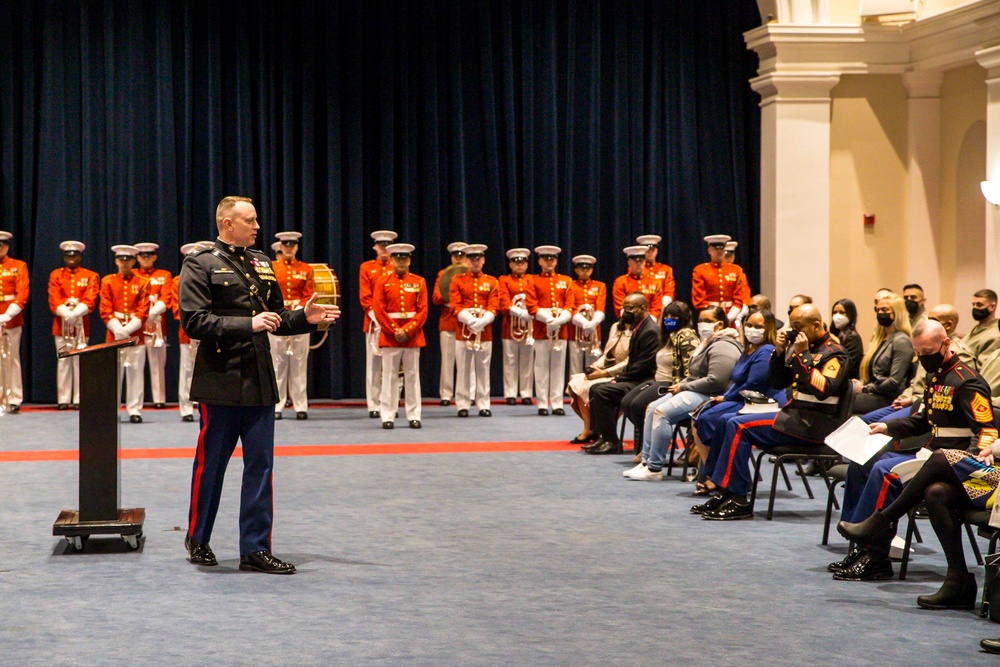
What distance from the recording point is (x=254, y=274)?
18.9 ft

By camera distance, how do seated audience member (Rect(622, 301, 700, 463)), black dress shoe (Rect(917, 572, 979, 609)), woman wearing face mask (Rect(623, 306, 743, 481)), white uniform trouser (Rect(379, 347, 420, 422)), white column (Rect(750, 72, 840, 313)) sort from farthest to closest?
1. white column (Rect(750, 72, 840, 313))
2. white uniform trouser (Rect(379, 347, 420, 422))
3. seated audience member (Rect(622, 301, 700, 463))
4. woman wearing face mask (Rect(623, 306, 743, 481))
5. black dress shoe (Rect(917, 572, 979, 609))

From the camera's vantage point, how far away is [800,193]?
1279cm

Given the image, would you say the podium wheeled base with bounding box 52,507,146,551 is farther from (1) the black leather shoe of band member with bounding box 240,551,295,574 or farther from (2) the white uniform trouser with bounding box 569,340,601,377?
(2) the white uniform trouser with bounding box 569,340,601,377

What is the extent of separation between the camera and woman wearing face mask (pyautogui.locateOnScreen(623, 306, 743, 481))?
8.06 m

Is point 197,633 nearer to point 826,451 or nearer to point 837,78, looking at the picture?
point 826,451

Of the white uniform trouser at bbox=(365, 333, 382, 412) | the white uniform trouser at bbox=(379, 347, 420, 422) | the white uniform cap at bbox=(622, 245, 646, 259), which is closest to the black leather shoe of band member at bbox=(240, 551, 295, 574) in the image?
the white uniform trouser at bbox=(379, 347, 420, 422)

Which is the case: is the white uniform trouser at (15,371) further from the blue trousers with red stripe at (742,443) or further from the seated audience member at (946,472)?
the seated audience member at (946,472)

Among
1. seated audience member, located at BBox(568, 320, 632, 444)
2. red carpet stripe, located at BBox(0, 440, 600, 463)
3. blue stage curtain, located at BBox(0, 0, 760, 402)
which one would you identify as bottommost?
red carpet stripe, located at BBox(0, 440, 600, 463)

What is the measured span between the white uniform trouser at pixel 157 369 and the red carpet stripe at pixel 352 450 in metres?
2.83

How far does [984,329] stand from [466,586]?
4.30 meters

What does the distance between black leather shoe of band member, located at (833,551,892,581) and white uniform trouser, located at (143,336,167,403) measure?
841 centimetres

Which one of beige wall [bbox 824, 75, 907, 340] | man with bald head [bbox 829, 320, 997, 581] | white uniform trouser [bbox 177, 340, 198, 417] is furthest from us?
beige wall [bbox 824, 75, 907, 340]

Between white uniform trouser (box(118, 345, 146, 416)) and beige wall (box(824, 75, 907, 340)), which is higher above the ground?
beige wall (box(824, 75, 907, 340))

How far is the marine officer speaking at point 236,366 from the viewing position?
5543 millimetres
